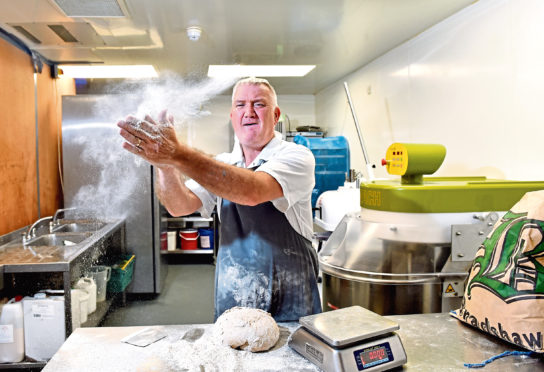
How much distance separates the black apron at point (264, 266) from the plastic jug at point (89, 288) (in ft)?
5.43

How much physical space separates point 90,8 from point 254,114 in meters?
1.43

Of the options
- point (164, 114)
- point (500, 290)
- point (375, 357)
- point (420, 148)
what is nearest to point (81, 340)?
point (164, 114)

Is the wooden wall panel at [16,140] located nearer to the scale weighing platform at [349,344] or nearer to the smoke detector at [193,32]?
the smoke detector at [193,32]

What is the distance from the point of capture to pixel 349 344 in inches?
33.2

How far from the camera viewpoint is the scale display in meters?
0.83

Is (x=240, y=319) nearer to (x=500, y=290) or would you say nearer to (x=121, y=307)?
(x=500, y=290)

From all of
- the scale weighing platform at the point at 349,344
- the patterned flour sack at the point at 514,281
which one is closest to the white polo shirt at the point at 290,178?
the scale weighing platform at the point at 349,344

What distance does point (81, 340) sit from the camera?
1.01 m

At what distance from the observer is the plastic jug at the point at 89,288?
2661mm

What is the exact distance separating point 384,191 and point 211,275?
126 inches

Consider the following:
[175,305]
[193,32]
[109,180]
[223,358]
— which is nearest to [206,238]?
[175,305]

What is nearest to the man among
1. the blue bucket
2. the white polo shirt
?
the white polo shirt

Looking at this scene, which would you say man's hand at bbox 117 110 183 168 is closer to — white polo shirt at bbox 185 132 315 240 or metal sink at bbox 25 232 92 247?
white polo shirt at bbox 185 132 315 240

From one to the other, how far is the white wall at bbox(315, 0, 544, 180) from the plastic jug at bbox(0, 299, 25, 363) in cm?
287
